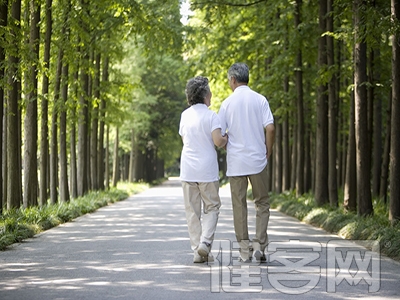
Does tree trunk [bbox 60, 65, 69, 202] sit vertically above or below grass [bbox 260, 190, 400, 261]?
above

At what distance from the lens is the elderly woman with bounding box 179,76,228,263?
909 cm

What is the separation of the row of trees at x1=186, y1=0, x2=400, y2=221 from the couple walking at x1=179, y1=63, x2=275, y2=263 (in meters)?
5.02

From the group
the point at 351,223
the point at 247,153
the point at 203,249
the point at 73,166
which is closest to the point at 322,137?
the point at 351,223

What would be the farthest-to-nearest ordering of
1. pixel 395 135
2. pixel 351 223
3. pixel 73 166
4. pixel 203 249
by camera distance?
pixel 73 166 < pixel 351 223 < pixel 395 135 < pixel 203 249

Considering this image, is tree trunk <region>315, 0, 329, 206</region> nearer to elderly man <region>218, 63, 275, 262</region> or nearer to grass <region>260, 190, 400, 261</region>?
grass <region>260, 190, 400, 261</region>

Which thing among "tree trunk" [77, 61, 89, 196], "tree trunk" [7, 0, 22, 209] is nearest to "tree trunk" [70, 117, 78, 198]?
"tree trunk" [77, 61, 89, 196]

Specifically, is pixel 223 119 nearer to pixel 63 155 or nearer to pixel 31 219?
pixel 31 219

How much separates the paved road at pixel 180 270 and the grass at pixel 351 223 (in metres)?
0.35

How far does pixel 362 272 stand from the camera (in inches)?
335

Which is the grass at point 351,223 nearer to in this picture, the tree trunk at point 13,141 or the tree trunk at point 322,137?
the tree trunk at point 322,137

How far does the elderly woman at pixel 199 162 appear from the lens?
9.09 metres

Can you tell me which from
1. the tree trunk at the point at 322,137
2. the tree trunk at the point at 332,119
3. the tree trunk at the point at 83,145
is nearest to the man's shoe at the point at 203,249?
the tree trunk at the point at 332,119

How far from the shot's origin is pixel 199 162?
9.14 metres

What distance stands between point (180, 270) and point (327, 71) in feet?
35.0
